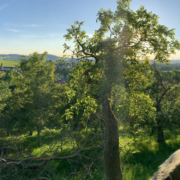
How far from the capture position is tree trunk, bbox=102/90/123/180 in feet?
20.4

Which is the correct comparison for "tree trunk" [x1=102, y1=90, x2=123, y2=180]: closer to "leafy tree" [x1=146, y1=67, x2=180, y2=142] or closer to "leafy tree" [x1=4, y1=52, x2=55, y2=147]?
"leafy tree" [x1=146, y1=67, x2=180, y2=142]

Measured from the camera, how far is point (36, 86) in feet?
54.1

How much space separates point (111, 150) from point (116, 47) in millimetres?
4625

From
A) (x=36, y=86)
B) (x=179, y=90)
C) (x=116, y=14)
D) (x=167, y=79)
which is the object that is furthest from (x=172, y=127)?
(x=36, y=86)

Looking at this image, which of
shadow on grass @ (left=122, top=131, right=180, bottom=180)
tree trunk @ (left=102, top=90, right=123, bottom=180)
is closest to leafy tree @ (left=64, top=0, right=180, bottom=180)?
tree trunk @ (left=102, top=90, right=123, bottom=180)

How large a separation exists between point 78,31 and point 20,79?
12.8 metres

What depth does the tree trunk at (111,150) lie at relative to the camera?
6211 mm

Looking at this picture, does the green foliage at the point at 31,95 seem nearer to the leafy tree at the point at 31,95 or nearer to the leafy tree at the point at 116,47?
the leafy tree at the point at 31,95

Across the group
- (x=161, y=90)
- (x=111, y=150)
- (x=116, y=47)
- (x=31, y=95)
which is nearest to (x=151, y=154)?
(x=161, y=90)

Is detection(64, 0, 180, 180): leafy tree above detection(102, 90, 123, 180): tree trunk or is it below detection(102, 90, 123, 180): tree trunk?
above

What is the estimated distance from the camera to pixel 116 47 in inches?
252

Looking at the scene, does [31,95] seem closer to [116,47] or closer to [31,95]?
[31,95]

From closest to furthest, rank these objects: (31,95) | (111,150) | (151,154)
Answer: (111,150), (151,154), (31,95)

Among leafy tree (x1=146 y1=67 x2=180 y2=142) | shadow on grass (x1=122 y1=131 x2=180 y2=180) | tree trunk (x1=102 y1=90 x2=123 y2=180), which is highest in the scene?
leafy tree (x1=146 y1=67 x2=180 y2=142)
